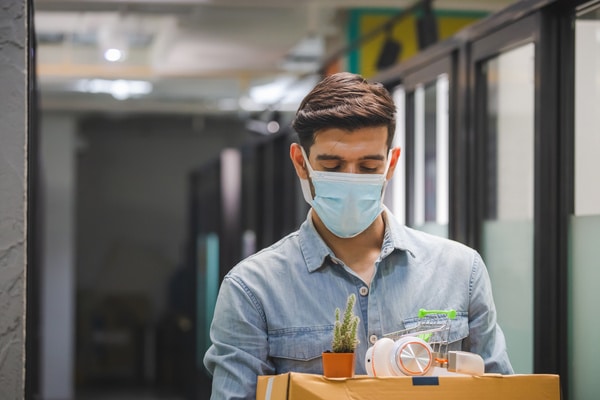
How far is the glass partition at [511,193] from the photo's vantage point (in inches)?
138

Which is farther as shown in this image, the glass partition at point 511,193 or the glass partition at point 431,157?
the glass partition at point 431,157

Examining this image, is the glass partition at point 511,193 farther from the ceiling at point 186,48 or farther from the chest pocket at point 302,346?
the ceiling at point 186,48

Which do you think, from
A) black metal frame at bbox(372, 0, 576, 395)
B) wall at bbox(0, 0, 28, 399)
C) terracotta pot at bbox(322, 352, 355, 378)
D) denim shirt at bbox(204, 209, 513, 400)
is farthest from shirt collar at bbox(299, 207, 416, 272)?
black metal frame at bbox(372, 0, 576, 395)

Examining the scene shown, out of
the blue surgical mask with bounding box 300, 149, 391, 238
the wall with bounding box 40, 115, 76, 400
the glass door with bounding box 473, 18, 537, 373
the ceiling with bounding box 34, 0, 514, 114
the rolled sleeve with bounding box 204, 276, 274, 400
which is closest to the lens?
the rolled sleeve with bounding box 204, 276, 274, 400

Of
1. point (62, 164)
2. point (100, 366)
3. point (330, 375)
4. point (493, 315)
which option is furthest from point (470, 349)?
point (100, 366)

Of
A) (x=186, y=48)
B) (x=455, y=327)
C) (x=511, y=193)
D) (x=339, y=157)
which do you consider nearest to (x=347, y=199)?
(x=339, y=157)

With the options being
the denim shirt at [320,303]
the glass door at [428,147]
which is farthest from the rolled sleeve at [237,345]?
the glass door at [428,147]

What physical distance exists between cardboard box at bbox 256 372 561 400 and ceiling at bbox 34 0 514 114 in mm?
4965

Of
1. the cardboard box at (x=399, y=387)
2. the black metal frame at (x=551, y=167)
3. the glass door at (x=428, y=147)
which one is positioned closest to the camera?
the cardboard box at (x=399, y=387)

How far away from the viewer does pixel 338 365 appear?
187 cm

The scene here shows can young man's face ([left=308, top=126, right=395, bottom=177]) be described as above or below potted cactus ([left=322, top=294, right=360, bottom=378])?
above

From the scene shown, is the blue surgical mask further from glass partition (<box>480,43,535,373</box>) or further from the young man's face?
glass partition (<box>480,43,535,373</box>)

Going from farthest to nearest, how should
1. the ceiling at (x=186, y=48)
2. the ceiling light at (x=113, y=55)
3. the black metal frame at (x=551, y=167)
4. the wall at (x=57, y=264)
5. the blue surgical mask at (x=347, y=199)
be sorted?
the wall at (x=57, y=264) < the ceiling light at (x=113, y=55) < the ceiling at (x=186, y=48) < the black metal frame at (x=551, y=167) < the blue surgical mask at (x=347, y=199)

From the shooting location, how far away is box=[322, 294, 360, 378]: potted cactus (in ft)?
6.12
